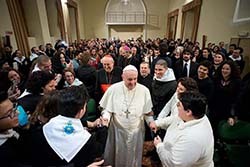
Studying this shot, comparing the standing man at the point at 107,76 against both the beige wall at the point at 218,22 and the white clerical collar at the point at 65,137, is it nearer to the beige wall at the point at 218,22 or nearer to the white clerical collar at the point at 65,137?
the white clerical collar at the point at 65,137

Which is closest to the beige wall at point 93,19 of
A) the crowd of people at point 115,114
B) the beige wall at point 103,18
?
the beige wall at point 103,18

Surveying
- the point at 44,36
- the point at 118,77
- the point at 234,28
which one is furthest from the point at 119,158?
the point at 44,36

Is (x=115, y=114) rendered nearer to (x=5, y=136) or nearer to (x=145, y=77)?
(x=145, y=77)

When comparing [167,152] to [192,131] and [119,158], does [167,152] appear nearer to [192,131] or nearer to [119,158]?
[192,131]

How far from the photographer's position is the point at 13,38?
706cm

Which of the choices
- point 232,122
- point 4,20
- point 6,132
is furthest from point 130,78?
point 4,20

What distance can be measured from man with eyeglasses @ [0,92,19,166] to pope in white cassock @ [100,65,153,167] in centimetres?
135

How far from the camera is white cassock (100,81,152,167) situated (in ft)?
8.32

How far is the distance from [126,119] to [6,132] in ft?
4.99

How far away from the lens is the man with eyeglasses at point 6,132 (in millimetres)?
1148

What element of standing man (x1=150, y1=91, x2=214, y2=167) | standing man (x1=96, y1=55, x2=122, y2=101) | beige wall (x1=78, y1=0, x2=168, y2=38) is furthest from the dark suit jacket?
beige wall (x1=78, y1=0, x2=168, y2=38)

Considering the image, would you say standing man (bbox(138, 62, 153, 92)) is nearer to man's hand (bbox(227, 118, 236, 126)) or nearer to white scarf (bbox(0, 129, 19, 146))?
man's hand (bbox(227, 118, 236, 126))

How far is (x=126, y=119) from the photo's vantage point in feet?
8.31

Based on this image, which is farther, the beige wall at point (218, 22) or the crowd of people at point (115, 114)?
the beige wall at point (218, 22)
